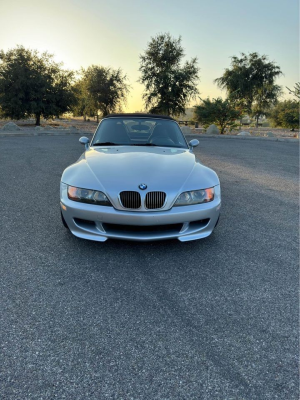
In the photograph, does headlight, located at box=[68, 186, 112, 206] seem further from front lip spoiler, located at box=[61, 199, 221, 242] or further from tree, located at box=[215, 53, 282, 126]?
tree, located at box=[215, 53, 282, 126]

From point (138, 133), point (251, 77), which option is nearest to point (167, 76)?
point (251, 77)

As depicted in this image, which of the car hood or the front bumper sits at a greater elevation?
the car hood

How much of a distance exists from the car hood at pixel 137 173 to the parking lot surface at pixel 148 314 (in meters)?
0.71

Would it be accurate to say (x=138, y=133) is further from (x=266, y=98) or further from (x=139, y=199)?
(x=266, y=98)

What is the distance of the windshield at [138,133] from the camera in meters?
4.09

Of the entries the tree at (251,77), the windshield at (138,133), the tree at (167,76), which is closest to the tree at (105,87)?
the tree at (167,76)

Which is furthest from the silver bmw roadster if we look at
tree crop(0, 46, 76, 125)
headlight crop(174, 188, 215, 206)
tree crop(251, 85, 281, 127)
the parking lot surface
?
tree crop(251, 85, 281, 127)

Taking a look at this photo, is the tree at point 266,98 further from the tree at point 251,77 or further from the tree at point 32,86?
Result: the tree at point 32,86

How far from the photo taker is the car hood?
2643mm

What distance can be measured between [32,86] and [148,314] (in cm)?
2647

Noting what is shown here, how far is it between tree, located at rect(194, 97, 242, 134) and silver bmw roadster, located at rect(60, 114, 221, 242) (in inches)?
766

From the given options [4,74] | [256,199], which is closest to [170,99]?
[4,74]

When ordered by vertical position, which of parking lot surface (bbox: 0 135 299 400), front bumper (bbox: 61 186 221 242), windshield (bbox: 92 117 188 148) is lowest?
parking lot surface (bbox: 0 135 299 400)

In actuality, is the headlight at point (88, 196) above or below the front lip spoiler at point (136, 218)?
above
